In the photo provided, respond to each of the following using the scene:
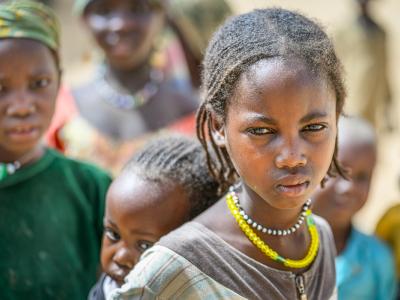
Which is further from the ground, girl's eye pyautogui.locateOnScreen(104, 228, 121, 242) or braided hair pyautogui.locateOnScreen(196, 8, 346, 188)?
braided hair pyautogui.locateOnScreen(196, 8, 346, 188)

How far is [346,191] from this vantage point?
3295 millimetres

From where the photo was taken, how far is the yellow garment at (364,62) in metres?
6.26

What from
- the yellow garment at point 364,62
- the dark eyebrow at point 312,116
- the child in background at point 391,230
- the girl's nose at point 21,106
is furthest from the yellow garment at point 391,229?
the yellow garment at point 364,62

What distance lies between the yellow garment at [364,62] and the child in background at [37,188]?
12.2 feet

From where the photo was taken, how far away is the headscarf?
2.69 meters

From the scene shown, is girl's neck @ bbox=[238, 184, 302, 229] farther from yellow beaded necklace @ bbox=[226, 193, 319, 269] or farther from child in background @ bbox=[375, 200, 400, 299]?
child in background @ bbox=[375, 200, 400, 299]

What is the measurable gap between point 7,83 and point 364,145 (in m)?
1.60

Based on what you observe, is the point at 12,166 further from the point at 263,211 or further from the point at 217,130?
the point at 263,211

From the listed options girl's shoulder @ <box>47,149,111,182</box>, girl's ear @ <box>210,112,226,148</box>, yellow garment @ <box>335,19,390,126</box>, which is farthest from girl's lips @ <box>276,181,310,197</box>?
yellow garment @ <box>335,19,390,126</box>

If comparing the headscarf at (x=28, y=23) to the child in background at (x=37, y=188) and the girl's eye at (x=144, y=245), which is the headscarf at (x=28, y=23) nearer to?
the child in background at (x=37, y=188)

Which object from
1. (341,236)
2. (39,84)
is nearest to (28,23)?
(39,84)

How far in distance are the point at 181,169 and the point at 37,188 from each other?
687 mm

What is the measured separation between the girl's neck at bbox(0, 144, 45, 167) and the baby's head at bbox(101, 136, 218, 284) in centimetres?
54

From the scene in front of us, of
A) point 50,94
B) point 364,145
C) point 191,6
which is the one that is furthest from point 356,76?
point 50,94
